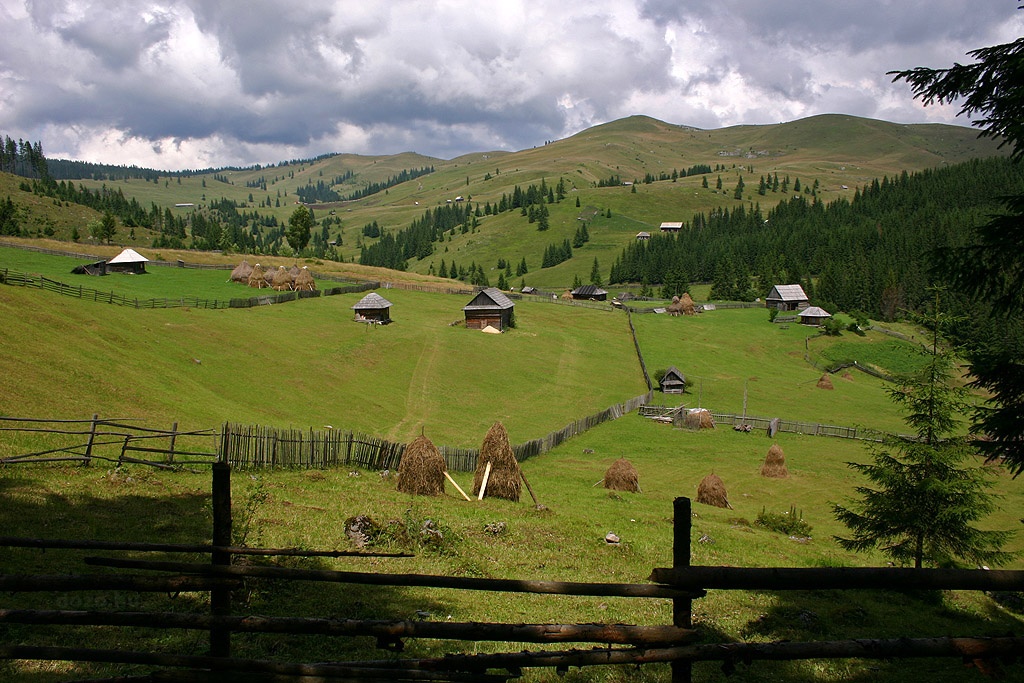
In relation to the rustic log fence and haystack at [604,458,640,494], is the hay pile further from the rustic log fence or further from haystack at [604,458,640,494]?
the rustic log fence

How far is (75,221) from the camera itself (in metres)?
157

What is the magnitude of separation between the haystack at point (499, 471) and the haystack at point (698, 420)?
89.6 ft

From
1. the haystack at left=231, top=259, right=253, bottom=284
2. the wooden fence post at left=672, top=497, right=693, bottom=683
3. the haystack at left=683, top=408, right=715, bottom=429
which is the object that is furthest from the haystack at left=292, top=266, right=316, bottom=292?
the wooden fence post at left=672, top=497, right=693, bottom=683

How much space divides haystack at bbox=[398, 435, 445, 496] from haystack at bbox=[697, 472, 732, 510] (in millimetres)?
13603

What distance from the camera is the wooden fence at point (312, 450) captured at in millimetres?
21312

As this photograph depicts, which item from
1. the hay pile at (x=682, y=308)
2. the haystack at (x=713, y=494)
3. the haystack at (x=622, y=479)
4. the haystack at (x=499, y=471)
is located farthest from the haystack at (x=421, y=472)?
the hay pile at (x=682, y=308)

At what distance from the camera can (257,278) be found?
3123 inches

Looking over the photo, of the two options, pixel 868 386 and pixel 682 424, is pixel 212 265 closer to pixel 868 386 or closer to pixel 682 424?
pixel 682 424

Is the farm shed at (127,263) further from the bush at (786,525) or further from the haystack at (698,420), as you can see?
the bush at (786,525)

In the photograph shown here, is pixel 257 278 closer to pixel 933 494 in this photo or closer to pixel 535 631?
pixel 933 494

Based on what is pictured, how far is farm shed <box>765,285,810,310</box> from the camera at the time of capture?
110394 millimetres

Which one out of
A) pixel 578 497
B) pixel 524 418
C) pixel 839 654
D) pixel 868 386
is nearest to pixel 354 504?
pixel 578 497

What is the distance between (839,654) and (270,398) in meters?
37.4

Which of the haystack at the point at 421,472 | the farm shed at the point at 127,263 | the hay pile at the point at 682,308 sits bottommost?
the haystack at the point at 421,472
